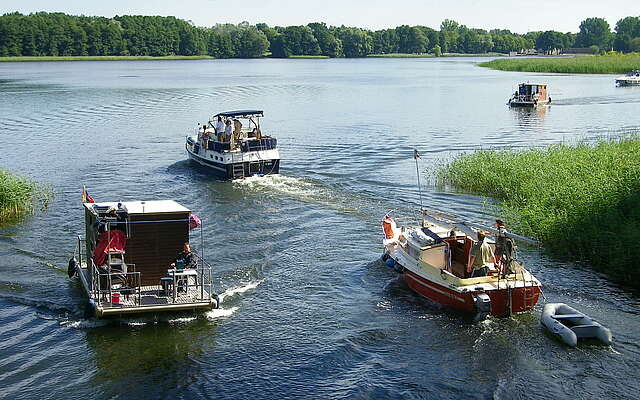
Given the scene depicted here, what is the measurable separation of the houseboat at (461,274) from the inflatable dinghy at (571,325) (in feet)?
2.53

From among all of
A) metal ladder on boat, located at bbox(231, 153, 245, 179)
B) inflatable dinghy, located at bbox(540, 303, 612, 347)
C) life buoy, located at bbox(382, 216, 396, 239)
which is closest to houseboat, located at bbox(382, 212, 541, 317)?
inflatable dinghy, located at bbox(540, 303, 612, 347)

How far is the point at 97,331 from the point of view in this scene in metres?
19.8

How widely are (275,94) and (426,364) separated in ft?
245

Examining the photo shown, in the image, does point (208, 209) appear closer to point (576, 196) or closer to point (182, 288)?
point (182, 288)

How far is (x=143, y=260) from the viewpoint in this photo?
826 inches

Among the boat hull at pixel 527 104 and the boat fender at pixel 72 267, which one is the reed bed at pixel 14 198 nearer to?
Answer: the boat fender at pixel 72 267

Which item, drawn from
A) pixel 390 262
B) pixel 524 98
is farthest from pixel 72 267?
pixel 524 98

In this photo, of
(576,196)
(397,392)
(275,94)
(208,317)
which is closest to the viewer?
(397,392)

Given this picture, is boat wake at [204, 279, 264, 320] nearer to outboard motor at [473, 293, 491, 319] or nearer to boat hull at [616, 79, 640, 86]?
outboard motor at [473, 293, 491, 319]

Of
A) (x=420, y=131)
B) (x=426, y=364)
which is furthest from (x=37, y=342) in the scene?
(x=420, y=131)

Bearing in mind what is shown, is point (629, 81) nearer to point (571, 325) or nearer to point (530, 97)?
point (530, 97)

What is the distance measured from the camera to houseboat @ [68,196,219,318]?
66.2ft

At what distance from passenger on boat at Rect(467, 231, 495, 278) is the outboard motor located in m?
0.99

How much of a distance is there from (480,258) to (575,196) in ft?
25.9
